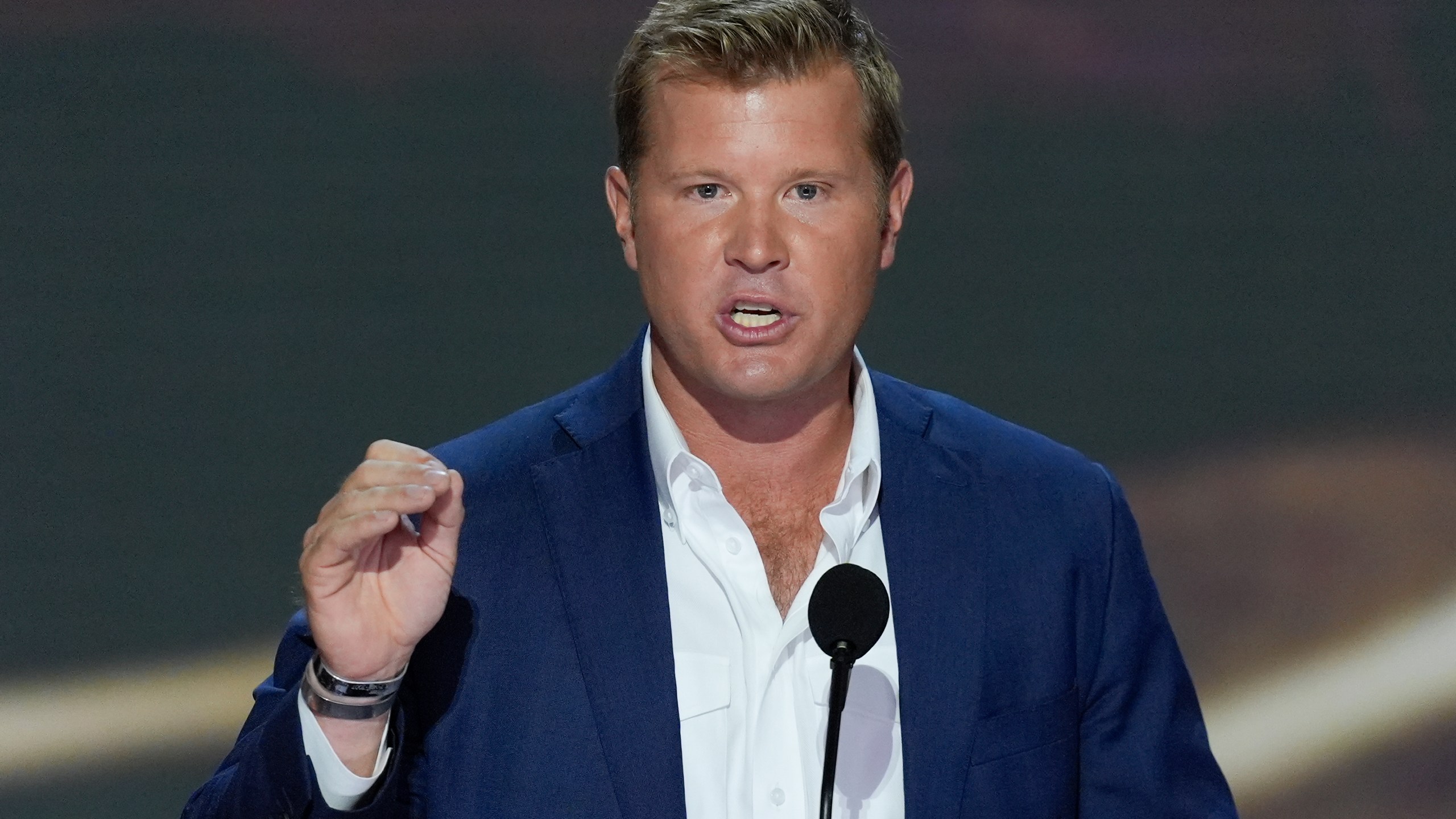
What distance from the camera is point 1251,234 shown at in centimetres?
370

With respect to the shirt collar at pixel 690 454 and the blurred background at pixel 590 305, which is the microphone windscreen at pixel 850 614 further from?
the blurred background at pixel 590 305

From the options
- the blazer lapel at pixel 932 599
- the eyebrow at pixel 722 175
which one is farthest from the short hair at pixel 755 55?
the blazer lapel at pixel 932 599

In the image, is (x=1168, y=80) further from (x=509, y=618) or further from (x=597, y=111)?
(x=509, y=618)

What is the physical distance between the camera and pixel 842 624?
1.74 meters

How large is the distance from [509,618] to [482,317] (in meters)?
1.55

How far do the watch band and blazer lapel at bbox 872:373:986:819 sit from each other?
648 mm

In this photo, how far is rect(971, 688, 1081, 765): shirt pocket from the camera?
2.08 meters

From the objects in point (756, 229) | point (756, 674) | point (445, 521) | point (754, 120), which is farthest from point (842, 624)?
point (754, 120)

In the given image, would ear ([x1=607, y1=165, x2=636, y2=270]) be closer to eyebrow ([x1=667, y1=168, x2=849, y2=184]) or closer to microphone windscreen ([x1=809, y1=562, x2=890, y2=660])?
eyebrow ([x1=667, y1=168, x2=849, y2=184])

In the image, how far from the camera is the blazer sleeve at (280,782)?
186 cm

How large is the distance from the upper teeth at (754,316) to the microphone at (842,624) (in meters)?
0.47

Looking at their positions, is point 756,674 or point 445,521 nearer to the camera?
point 445,521

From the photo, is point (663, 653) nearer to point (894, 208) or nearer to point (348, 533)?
point (348, 533)

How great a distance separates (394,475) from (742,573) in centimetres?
56
